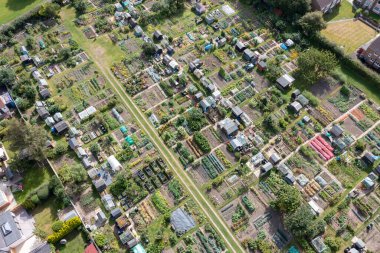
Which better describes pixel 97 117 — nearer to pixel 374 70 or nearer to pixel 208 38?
pixel 208 38

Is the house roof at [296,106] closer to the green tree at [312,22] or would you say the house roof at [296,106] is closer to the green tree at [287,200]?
the green tree at [287,200]

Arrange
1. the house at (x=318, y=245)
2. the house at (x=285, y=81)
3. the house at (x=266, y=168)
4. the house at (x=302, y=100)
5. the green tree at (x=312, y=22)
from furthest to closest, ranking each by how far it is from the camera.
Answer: the green tree at (x=312, y=22) < the house at (x=285, y=81) < the house at (x=302, y=100) < the house at (x=266, y=168) < the house at (x=318, y=245)

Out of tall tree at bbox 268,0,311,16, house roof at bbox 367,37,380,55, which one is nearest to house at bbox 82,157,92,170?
tall tree at bbox 268,0,311,16

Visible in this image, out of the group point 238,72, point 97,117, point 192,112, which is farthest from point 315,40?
point 97,117

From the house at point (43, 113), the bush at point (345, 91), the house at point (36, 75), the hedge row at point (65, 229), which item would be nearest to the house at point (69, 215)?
the hedge row at point (65, 229)

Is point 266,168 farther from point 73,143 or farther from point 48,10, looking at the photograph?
point 48,10

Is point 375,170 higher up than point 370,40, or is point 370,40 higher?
point 370,40
